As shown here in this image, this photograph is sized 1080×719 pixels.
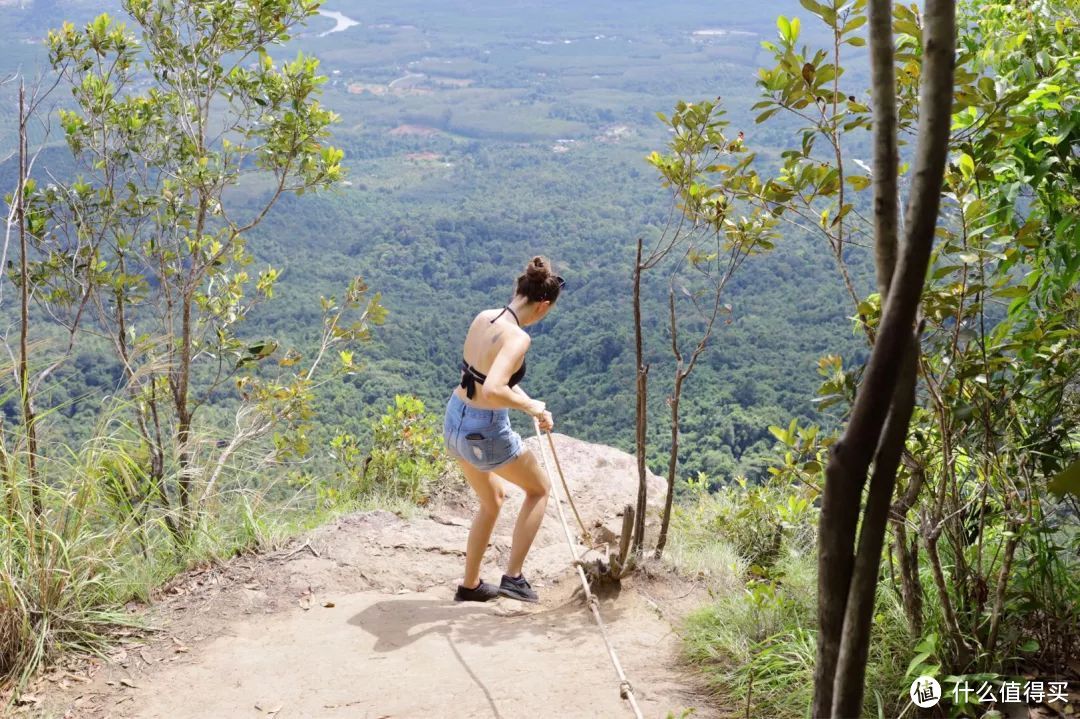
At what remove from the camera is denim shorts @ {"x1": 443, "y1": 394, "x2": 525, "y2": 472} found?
4191 mm

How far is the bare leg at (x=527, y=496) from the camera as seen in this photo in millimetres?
4289

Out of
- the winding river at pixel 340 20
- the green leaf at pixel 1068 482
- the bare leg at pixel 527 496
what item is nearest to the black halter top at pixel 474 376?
the bare leg at pixel 527 496

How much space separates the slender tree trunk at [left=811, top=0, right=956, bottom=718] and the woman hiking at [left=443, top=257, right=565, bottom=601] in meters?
2.57

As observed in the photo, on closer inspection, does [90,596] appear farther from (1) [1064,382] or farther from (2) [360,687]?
(1) [1064,382]

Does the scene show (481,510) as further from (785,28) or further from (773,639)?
(785,28)

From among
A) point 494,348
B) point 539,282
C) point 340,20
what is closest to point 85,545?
point 494,348

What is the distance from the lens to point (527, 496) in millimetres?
4484

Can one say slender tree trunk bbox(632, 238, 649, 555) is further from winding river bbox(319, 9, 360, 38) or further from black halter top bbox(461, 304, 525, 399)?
winding river bbox(319, 9, 360, 38)

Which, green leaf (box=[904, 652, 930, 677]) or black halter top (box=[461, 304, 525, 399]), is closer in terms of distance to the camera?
green leaf (box=[904, 652, 930, 677])

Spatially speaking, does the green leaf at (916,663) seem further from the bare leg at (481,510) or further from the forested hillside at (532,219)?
the bare leg at (481,510)

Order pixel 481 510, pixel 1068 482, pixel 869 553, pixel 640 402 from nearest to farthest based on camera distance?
pixel 1068 482, pixel 869 553, pixel 481 510, pixel 640 402

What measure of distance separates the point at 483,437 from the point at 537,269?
0.78 meters

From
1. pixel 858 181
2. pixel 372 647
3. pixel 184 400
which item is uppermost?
pixel 858 181

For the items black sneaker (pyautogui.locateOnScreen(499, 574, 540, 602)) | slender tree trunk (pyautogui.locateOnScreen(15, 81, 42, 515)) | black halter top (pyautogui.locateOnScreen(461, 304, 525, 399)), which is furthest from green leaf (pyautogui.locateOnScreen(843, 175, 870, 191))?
slender tree trunk (pyautogui.locateOnScreen(15, 81, 42, 515))
